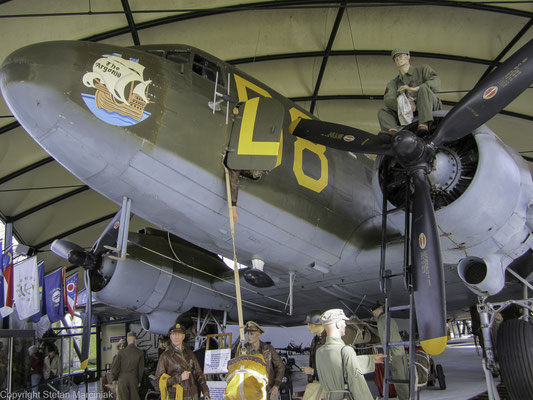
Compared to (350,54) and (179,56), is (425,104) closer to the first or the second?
(179,56)

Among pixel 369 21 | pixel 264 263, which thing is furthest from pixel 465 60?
pixel 264 263

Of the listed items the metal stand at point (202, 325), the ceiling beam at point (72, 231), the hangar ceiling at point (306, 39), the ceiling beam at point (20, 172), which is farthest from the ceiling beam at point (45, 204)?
the metal stand at point (202, 325)

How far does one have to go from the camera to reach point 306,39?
11.0 meters

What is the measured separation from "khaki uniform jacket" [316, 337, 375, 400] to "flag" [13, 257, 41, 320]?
340 inches

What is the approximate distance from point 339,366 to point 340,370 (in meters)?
0.03

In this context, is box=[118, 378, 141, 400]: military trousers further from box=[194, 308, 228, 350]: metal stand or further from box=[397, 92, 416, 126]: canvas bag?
box=[397, 92, 416, 126]: canvas bag

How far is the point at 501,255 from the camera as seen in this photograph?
19.7ft

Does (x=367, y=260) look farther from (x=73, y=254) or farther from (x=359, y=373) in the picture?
(x=73, y=254)

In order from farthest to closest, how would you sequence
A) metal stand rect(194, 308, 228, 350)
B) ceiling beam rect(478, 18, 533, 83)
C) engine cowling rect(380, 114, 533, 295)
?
1. ceiling beam rect(478, 18, 533, 83)
2. metal stand rect(194, 308, 228, 350)
3. engine cowling rect(380, 114, 533, 295)

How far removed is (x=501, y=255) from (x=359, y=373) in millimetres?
3412

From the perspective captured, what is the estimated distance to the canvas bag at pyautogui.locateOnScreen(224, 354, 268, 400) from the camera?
346cm

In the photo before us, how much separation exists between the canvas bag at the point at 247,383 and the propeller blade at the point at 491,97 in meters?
3.58

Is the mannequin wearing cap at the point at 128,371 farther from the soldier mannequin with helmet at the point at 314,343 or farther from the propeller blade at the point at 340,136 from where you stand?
the propeller blade at the point at 340,136

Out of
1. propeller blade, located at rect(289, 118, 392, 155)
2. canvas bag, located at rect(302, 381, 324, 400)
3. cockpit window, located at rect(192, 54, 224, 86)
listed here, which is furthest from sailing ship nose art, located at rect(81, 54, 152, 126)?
canvas bag, located at rect(302, 381, 324, 400)
